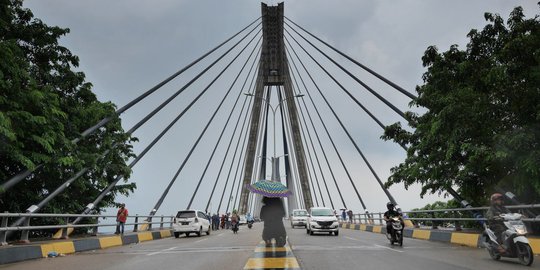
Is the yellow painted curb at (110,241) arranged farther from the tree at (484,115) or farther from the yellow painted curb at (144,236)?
the tree at (484,115)

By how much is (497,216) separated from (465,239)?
551cm

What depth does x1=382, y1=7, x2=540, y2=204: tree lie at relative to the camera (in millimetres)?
13336

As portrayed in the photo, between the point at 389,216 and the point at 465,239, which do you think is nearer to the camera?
the point at 465,239

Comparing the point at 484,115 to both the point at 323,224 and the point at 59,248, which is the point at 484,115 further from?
the point at 59,248

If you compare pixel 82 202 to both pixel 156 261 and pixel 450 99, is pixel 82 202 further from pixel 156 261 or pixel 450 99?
pixel 450 99

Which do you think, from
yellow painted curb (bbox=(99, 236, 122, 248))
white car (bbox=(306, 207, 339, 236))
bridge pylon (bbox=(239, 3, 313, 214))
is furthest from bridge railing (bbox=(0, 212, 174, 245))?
bridge pylon (bbox=(239, 3, 313, 214))

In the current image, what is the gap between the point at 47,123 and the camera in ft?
53.1

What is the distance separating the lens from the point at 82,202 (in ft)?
75.7

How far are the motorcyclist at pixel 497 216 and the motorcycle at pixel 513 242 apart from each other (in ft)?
0.32

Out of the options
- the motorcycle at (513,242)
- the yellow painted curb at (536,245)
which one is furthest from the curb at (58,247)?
the yellow painted curb at (536,245)

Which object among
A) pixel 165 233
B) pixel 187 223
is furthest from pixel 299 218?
pixel 187 223

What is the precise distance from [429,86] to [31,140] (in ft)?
51.5

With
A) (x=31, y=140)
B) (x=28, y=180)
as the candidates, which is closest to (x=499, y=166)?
(x=31, y=140)

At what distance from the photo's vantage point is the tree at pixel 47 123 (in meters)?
14.6
